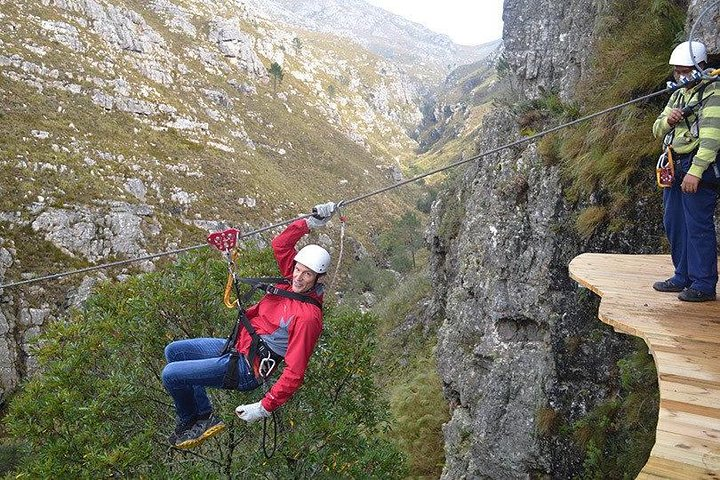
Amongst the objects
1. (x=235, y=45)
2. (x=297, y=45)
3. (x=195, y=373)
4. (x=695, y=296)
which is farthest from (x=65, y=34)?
(x=297, y=45)

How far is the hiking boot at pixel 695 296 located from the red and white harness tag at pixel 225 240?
467 centimetres

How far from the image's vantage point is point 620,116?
780 cm

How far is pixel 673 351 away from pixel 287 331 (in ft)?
11.2

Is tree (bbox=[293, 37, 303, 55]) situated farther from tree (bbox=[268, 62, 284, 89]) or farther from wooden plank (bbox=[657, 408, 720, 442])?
wooden plank (bbox=[657, 408, 720, 442])

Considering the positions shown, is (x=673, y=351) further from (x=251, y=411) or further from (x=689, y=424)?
(x=251, y=411)

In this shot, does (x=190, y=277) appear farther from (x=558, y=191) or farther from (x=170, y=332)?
(x=558, y=191)

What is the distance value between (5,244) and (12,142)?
10.9 meters

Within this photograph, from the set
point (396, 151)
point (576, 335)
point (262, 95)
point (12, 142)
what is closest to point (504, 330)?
point (576, 335)

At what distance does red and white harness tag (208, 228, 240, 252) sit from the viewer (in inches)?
193

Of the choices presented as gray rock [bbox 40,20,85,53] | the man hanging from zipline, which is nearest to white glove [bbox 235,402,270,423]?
the man hanging from zipline

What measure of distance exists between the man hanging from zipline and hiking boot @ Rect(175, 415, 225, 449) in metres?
0.01

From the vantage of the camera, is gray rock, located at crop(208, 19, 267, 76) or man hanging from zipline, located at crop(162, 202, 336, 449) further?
gray rock, located at crop(208, 19, 267, 76)

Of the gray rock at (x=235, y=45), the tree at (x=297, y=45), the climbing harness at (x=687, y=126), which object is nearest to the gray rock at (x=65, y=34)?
the gray rock at (x=235, y=45)

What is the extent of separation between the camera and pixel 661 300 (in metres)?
4.79
